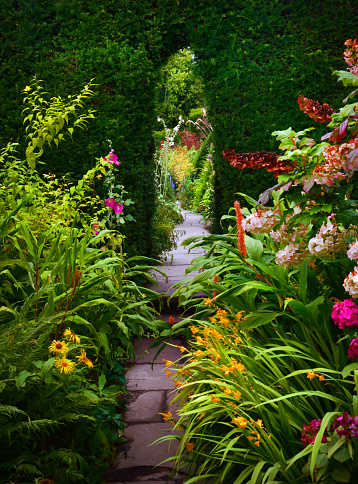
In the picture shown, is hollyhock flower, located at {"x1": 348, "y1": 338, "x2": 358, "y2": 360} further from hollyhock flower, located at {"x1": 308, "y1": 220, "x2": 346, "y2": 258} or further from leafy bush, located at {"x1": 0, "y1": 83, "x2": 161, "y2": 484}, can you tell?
leafy bush, located at {"x1": 0, "y1": 83, "x2": 161, "y2": 484}

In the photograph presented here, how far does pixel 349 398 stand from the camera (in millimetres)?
1539

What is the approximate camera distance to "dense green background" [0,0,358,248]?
4.38m

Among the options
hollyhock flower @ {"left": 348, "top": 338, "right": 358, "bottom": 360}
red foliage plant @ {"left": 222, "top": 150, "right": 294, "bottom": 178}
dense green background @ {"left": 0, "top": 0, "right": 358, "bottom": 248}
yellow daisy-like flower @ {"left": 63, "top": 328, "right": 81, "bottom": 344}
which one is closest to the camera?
hollyhock flower @ {"left": 348, "top": 338, "right": 358, "bottom": 360}

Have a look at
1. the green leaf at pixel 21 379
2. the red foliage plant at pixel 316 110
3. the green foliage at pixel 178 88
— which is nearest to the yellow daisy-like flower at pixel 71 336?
the green leaf at pixel 21 379

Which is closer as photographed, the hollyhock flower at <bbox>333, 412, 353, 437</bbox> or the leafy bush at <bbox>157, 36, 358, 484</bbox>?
the hollyhock flower at <bbox>333, 412, 353, 437</bbox>

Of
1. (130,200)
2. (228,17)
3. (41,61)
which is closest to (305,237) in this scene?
(130,200)

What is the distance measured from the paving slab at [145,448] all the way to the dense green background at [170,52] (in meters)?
2.37

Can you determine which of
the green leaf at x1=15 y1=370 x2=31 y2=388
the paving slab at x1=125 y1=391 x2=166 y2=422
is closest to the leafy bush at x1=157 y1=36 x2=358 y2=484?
the green leaf at x1=15 y1=370 x2=31 y2=388

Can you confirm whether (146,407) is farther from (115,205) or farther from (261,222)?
(115,205)

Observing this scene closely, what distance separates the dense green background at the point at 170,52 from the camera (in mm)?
4375

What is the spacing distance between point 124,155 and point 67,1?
5.49ft

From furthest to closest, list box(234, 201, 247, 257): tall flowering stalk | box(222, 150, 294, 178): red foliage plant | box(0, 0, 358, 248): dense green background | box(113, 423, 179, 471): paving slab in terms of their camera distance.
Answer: box(0, 0, 358, 248): dense green background < box(113, 423, 179, 471): paving slab < box(234, 201, 247, 257): tall flowering stalk < box(222, 150, 294, 178): red foliage plant

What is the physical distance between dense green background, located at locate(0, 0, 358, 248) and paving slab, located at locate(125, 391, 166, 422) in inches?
78.4

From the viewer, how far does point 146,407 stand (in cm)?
277
